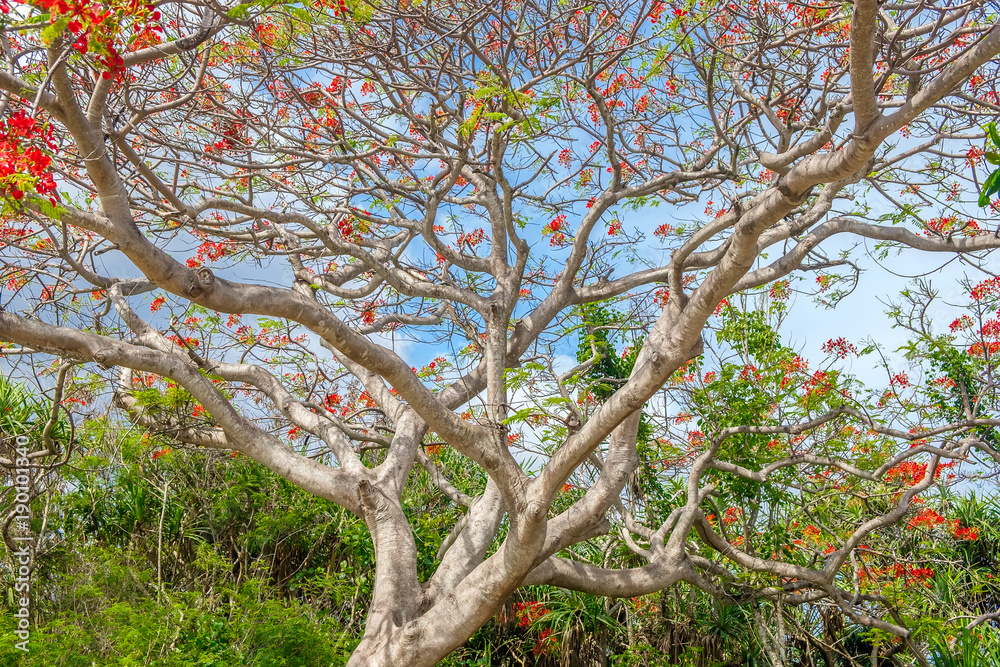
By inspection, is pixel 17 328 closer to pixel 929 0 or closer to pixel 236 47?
pixel 236 47

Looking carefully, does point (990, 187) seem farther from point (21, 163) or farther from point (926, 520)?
point (926, 520)

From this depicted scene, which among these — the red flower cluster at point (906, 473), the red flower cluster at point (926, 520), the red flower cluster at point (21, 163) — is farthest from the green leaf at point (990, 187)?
the red flower cluster at point (926, 520)

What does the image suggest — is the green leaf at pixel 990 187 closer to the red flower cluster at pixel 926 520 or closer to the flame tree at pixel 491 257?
the flame tree at pixel 491 257

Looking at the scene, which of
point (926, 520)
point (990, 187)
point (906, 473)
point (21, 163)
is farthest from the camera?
point (926, 520)

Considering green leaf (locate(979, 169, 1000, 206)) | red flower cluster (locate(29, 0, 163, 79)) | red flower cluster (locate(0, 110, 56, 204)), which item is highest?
red flower cluster (locate(29, 0, 163, 79))

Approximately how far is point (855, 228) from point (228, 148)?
544cm

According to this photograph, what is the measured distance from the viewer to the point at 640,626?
21.6 feet

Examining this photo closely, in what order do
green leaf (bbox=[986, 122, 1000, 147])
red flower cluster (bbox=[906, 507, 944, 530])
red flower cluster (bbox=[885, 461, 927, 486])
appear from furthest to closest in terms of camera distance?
red flower cluster (bbox=[906, 507, 944, 530]), red flower cluster (bbox=[885, 461, 927, 486]), green leaf (bbox=[986, 122, 1000, 147])

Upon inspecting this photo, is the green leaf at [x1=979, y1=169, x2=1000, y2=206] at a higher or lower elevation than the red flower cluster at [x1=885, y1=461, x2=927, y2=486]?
lower

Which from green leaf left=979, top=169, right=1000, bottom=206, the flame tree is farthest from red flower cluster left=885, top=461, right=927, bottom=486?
green leaf left=979, top=169, right=1000, bottom=206

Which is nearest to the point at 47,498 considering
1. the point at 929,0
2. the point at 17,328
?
the point at 17,328

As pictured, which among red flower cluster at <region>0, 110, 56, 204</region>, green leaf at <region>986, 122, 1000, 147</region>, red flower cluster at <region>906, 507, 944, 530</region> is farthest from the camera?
red flower cluster at <region>906, 507, 944, 530</region>

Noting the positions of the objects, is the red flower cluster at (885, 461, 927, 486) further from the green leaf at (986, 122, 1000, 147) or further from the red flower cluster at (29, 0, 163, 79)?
the red flower cluster at (29, 0, 163, 79)

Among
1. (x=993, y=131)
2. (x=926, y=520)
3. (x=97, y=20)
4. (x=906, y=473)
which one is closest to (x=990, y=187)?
(x=993, y=131)
